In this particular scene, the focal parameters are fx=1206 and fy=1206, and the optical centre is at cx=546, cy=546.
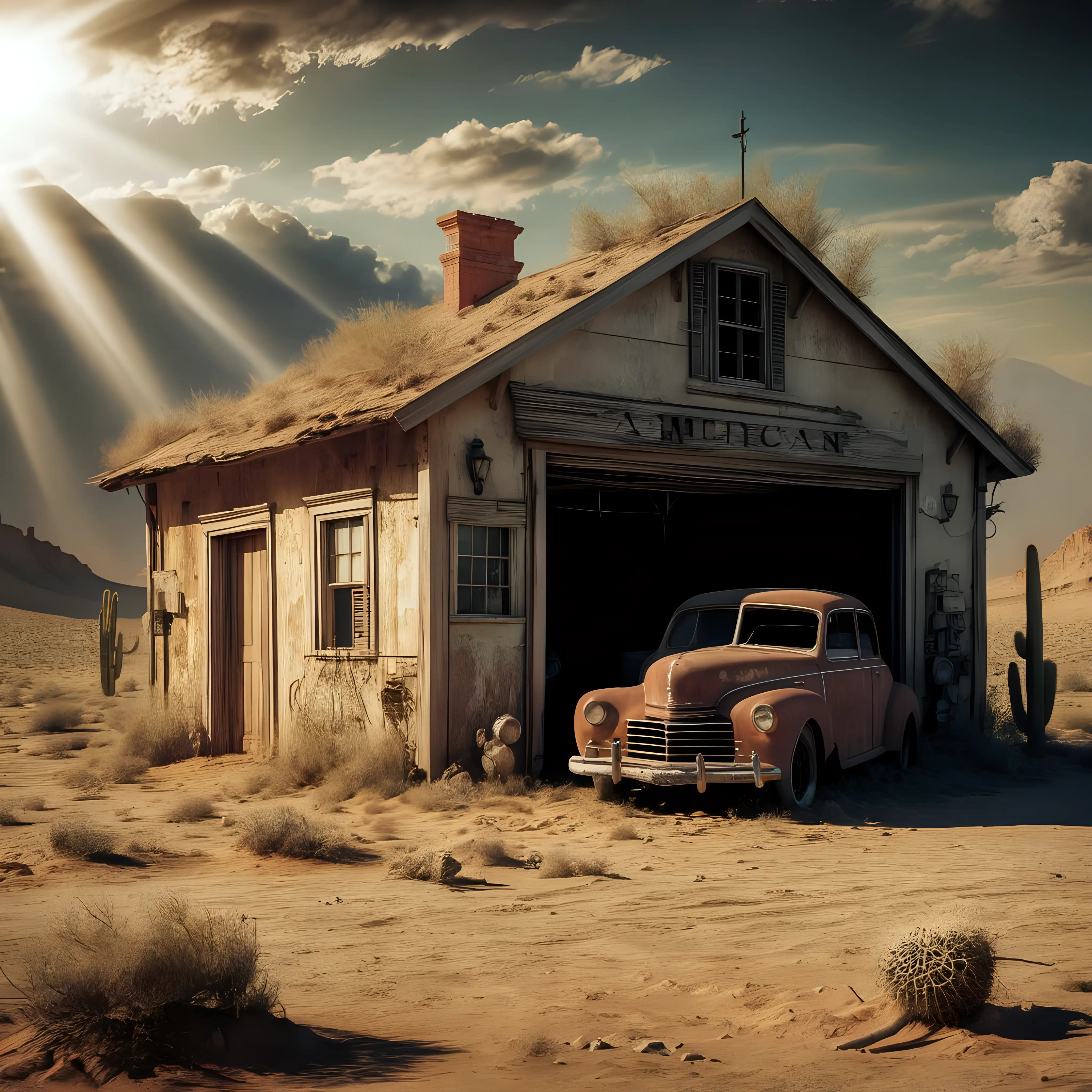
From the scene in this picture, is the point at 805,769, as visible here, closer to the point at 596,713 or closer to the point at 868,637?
the point at 596,713

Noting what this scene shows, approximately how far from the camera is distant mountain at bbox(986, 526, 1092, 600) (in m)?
71.5

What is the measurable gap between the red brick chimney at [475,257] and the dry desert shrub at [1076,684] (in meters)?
17.8

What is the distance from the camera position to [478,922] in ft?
22.1

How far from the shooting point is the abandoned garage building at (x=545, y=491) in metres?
12.1

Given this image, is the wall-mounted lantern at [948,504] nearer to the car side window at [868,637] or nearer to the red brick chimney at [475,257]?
the car side window at [868,637]

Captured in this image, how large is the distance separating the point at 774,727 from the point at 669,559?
991 centimetres

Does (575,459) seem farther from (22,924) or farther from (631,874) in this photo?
(22,924)

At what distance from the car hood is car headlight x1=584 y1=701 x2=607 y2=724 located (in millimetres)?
416

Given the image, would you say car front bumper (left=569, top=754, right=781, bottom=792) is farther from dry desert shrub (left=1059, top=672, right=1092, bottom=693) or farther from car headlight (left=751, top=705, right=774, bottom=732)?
dry desert shrub (left=1059, top=672, right=1092, bottom=693)

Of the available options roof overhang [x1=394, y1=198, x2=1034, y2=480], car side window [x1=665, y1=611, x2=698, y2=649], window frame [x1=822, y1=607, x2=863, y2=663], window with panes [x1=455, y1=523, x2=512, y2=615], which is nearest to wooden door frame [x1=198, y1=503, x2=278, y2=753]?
window with panes [x1=455, y1=523, x2=512, y2=615]

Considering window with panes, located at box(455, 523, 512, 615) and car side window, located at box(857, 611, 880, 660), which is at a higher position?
window with panes, located at box(455, 523, 512, 615)

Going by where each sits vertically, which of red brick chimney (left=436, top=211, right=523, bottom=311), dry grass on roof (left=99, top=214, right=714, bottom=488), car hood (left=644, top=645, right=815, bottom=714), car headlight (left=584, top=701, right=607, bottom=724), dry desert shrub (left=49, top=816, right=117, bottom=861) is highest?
red brick chimney (left=436, top=211, right=523, bottom=311)

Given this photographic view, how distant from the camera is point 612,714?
35.7 ft

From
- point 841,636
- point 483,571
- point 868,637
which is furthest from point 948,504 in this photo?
point 483,571
